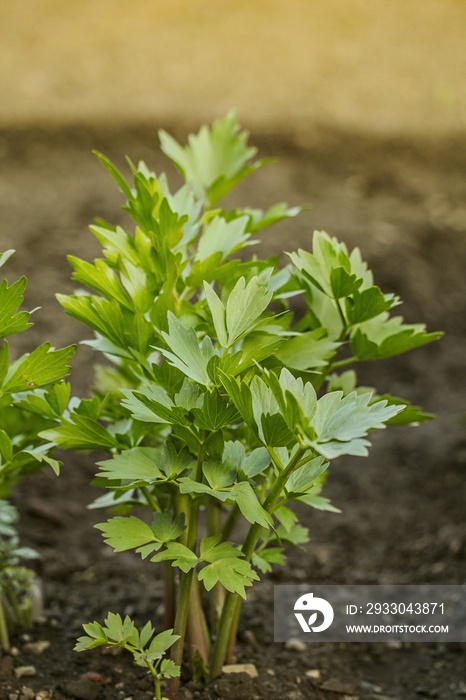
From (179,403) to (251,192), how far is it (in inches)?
101


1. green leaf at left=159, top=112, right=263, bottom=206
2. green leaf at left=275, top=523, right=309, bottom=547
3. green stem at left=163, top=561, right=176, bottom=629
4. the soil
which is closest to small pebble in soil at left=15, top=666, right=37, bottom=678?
the soil

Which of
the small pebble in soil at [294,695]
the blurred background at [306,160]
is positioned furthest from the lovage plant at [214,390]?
the blurred background at [306,160]

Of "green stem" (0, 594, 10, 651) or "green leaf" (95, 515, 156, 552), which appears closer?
"green leaf" (95, 515, 156, 552)

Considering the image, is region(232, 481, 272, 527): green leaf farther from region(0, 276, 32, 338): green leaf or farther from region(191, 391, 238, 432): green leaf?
region(0, 276, 32, 338): green leaf

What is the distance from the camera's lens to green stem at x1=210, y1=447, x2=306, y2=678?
0.88 m

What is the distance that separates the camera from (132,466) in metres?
0.91

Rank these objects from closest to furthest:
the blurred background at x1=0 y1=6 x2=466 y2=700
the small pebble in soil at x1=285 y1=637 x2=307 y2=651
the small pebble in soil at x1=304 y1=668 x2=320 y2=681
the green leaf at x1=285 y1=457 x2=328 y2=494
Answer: the green leaf at x1=285 y1=457 x2=328 y2=494, the small pebble in soil at x1=304 y1=668 x2=320 y2=681, the small pebble in soil at x1=285 y1=637 x2=307 y2=651, the blurred background at x1=0 y1=6 x2=466 y2=700

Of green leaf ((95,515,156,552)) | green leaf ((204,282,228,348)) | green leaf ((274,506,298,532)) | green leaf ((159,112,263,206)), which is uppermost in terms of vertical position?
green leaf ((159,112,263,206))

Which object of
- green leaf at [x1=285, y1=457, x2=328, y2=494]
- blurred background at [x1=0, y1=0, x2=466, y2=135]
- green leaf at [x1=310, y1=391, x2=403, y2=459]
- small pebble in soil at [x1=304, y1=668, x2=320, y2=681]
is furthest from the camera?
blurred background at [x1=0, y1=0, x2=466, y2=135]

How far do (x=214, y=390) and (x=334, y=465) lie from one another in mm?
1646

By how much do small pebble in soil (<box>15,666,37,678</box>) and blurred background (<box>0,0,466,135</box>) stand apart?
9.01 feet

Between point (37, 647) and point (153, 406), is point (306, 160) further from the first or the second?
point (153, 406)

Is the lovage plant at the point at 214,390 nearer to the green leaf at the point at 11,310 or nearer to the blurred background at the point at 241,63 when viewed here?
the green leaf at the point at 11,310

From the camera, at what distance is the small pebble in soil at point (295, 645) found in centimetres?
140
